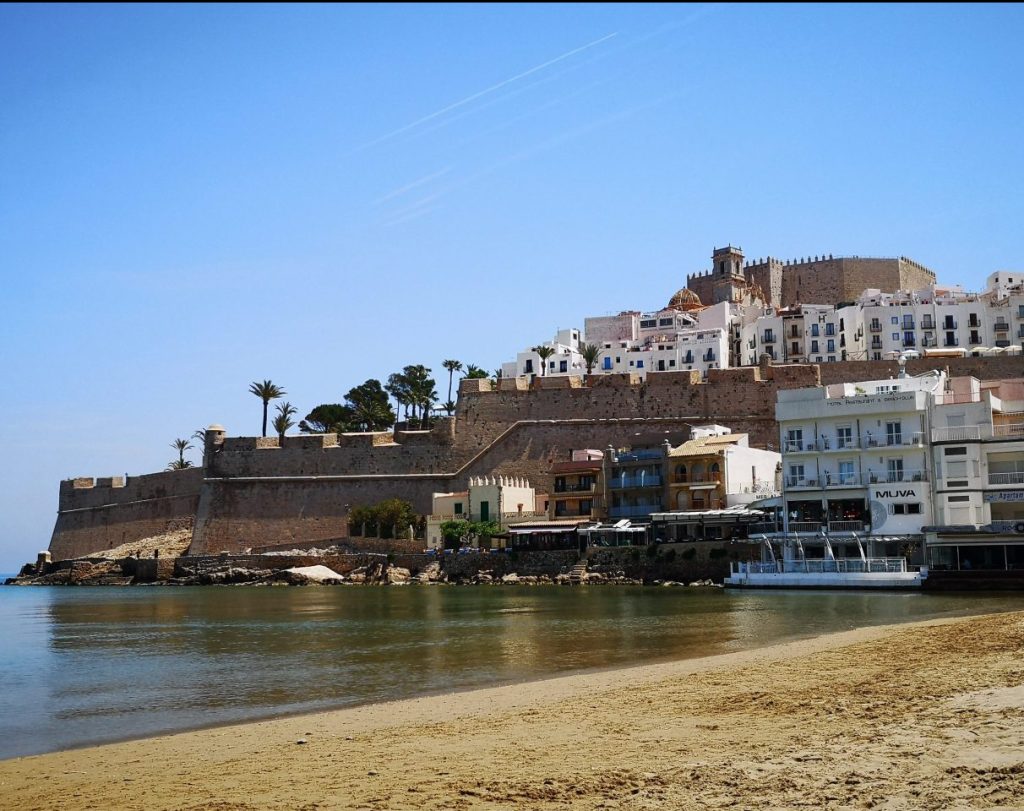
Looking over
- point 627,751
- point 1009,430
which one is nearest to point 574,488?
point 1009,430

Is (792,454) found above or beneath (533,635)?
above

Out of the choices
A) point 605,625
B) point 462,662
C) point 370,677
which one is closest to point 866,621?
point 605,625

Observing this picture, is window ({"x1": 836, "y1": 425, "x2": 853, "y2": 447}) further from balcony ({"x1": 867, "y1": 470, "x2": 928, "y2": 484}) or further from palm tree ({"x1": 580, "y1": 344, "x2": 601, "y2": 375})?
palm tree ({"x1": 580, "y1": 344, "x2": 601, "y2": 375})

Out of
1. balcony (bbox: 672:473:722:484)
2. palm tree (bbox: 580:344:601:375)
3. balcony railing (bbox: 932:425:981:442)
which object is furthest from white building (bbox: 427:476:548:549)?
balcony railing (bbox: 932:425:981:442)

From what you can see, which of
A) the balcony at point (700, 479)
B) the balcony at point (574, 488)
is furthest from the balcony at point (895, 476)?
the balcony at point (574, 488)

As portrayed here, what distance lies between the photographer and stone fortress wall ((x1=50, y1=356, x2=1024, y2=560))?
5569 cm

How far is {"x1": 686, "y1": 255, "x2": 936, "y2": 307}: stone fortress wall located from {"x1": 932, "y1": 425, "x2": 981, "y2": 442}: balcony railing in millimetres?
48388

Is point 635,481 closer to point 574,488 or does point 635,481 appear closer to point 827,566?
point 574,488

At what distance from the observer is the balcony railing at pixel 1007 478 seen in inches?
1271

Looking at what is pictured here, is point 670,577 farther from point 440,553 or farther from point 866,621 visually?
point 866,621

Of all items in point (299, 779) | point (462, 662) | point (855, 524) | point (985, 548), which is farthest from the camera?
point (855, 524)

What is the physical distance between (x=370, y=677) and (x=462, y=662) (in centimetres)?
187

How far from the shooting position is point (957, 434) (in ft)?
110

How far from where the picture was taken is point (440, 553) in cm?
5031
